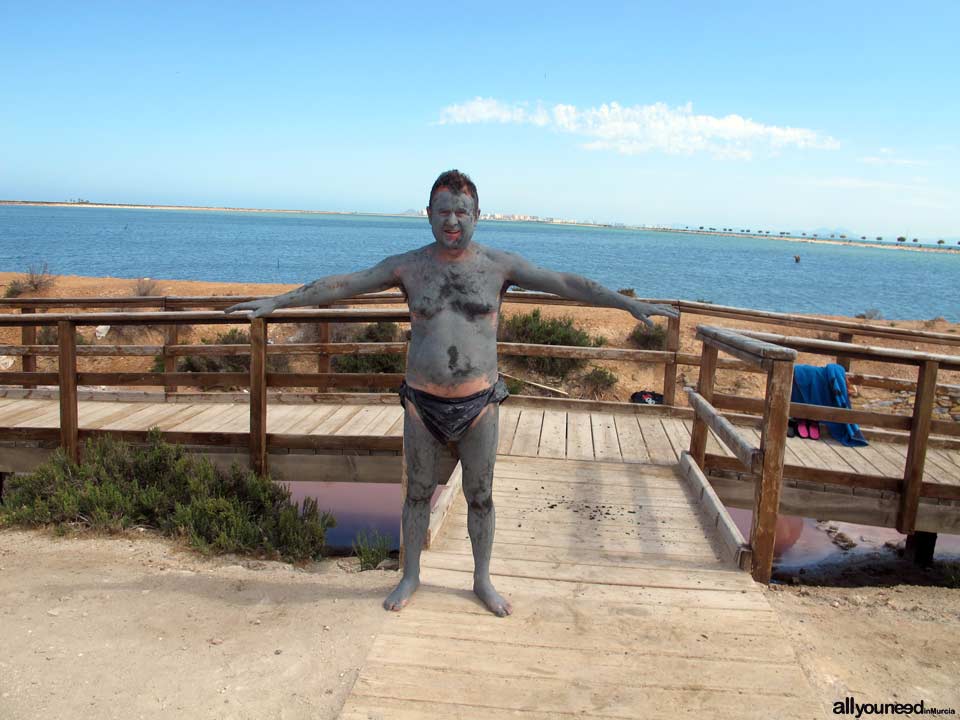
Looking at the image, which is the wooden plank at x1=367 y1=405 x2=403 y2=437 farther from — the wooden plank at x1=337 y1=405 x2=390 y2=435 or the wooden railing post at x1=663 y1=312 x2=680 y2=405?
the wooden railing post at x1=663 y1=312 x2=680 y2=405

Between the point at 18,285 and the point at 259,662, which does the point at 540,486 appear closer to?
the point at 259,662

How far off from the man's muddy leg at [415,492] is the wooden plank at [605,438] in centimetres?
250

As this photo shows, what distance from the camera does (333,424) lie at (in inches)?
247

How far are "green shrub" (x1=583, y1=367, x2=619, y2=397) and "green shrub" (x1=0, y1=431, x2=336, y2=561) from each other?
7.54 metres

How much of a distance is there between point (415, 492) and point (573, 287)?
1.11 meters

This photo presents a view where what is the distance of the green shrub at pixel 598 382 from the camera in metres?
12.2

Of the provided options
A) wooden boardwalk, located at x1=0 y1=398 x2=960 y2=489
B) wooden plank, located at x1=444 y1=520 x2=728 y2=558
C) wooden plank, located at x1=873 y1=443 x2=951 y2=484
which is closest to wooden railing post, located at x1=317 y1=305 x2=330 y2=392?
wooden boardwalk, located at x1=0 y1=398 x2=960 y2=489

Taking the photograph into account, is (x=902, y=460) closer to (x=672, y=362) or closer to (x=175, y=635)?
(x=672, y=362)

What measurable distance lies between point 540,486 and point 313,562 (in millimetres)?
1533

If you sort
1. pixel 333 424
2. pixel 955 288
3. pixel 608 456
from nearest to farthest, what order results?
1. pixel 608 456
2. pixel 333 424
3. pixel 955 288

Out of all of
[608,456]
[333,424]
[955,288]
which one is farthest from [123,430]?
→ [955,288]

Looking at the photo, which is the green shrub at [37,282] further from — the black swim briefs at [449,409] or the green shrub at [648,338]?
the black swim briefs at [449,409]

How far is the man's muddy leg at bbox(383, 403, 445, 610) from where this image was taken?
3037 mm

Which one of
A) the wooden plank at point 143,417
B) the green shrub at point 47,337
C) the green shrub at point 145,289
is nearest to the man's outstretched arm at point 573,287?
the wooden plank at point 143,417
